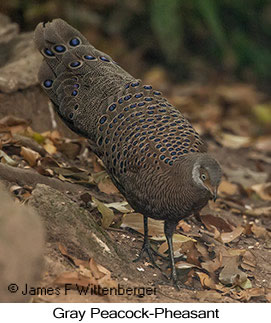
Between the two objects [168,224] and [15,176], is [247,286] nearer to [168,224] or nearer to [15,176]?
[168,224]

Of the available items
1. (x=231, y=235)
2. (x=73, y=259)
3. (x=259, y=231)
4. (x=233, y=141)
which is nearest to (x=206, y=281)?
(x=231, y=235)

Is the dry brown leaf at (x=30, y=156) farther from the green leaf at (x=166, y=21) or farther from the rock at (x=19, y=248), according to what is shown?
the green leaf at (x=166, y=21)

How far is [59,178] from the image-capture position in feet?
17.6

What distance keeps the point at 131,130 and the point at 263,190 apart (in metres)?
2.78

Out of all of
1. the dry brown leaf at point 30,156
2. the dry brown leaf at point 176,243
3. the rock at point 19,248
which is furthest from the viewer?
the dry brown leaf at point 30,156

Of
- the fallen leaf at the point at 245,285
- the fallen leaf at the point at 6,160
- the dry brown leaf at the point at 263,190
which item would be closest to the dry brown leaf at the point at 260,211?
the dry brown leaf at the point at 263,190

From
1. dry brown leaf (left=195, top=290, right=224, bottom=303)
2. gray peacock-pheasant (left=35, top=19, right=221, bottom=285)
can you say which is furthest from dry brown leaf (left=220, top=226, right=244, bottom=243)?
dry brown leaf (left=195, top=290, right=224, bottom=303)

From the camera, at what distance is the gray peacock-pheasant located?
4242mm

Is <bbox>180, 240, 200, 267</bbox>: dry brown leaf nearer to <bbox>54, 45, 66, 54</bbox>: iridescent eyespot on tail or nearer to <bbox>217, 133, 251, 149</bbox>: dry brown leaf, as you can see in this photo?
<bbox>54, 45, 66, 54</bbox>: iridescent eyespot on tail

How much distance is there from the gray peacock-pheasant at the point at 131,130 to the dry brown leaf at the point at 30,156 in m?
0.51

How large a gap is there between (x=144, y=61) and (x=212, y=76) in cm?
112

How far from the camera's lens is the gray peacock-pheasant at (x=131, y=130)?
4.24 m

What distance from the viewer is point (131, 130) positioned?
15.0 feet

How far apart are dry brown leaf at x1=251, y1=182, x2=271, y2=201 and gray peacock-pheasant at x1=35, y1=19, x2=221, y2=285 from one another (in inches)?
93.7
